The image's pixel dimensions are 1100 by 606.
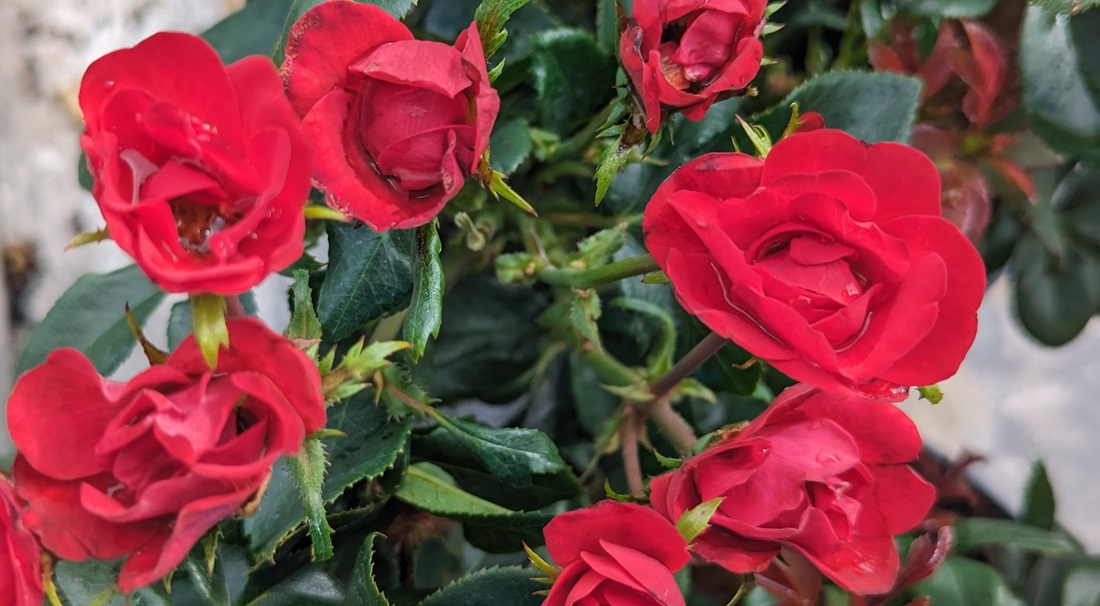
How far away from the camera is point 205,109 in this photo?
24cm

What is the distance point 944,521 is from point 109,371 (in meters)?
0.53

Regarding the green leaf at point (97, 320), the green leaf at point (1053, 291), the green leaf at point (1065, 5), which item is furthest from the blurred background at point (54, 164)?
the green leaf at point (1065, 5)

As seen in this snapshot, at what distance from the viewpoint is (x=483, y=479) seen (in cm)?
42

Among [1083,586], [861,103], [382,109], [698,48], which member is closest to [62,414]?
[382,109]

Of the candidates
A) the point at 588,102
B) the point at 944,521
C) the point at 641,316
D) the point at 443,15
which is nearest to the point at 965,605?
the point at 944,521

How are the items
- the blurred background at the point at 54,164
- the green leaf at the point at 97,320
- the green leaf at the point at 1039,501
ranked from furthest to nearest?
1. the blurred background at the point at 54,164
2. the green leaf at the point at 1039,501
3. the green leaf at the point at 97,320

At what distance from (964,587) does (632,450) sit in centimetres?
26

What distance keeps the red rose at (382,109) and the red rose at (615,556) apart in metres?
0.11

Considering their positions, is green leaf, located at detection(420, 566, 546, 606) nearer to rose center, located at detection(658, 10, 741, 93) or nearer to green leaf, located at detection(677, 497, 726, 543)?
green leaf, located at detection(677, 497, 726, 543)

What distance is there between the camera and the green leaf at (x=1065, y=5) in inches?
13.6

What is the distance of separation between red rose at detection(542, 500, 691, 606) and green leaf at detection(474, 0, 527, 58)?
166 mm

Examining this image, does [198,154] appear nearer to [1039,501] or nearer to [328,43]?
[328,43]

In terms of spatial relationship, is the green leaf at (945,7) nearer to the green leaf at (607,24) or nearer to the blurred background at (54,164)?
the green leaf at (607,24)

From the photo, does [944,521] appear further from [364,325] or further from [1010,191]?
[364,325]
